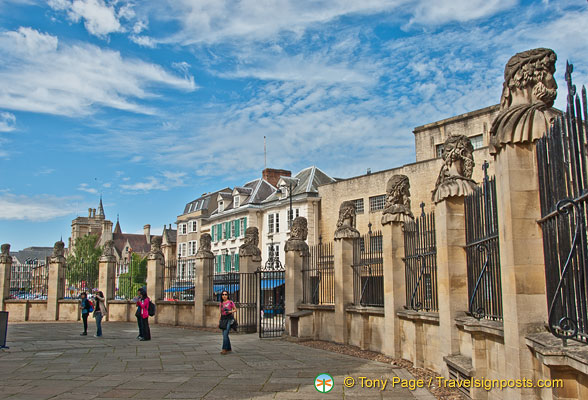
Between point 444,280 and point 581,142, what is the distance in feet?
15.5

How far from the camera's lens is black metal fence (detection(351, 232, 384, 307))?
12891mm

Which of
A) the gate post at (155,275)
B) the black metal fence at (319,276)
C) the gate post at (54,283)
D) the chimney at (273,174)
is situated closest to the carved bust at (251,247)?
the black metal fence at (319,276)

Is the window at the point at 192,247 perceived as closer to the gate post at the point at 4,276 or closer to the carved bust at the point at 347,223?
the gate post at the point at 4,276

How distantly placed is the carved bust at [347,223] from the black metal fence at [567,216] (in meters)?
8.67

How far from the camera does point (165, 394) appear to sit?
26.5 feet

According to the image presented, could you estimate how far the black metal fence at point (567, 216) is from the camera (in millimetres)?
4242

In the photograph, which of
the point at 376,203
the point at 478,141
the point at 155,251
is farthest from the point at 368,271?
the point at 376,203

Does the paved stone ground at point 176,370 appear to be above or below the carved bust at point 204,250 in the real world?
below

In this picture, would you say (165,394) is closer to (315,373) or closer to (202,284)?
(315,373)

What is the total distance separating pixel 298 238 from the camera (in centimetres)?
1689

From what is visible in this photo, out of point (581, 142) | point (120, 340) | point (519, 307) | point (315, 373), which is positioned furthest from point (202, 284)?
point (581, 142)

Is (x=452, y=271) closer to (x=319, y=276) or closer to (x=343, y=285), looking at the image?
(x=343, y=285)

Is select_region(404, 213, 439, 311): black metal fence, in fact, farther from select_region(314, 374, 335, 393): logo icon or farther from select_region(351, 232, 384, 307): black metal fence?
select_region(314, 374, 335, 393): logo icon

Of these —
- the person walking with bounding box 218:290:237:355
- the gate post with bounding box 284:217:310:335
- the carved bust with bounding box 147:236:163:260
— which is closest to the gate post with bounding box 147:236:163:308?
the carved bust with bounding box 147:236:163:260
